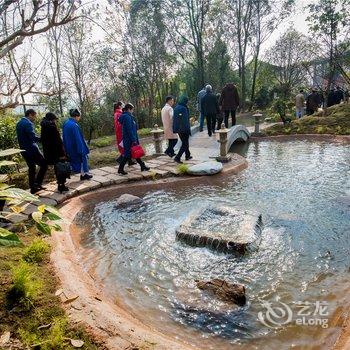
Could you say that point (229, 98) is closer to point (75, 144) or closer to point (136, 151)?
point (136, 151)

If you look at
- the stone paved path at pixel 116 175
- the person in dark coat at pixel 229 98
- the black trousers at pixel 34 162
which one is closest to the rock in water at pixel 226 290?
the stone paved path at pixel 116 175

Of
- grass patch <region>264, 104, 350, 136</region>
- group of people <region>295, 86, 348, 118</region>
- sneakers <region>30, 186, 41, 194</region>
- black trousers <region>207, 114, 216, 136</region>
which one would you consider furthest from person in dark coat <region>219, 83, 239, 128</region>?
sneakers <region>30, 186, 41, 194</region>

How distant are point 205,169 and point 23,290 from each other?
19.0ft

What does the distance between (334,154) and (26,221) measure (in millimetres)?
9546

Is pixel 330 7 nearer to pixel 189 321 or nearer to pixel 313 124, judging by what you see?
pixel 313 124

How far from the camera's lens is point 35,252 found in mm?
4285

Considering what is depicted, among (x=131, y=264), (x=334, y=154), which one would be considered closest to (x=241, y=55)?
(x=334, y=154)

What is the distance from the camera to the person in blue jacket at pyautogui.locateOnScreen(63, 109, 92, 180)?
23.8 feet

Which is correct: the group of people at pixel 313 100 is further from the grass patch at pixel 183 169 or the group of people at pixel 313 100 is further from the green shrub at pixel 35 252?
the green shrub at pixel 35 252

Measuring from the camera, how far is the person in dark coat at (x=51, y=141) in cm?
651

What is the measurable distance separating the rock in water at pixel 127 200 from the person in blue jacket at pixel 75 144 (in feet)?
4.85

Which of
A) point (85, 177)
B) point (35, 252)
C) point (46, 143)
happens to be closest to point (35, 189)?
point (46, 143)

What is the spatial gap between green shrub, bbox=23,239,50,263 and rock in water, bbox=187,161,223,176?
4.64 meters

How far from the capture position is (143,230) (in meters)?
5.59
